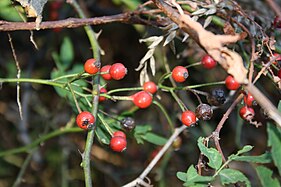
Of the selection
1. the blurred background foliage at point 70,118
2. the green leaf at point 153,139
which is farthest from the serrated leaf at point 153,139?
the blurred background foliage at point 70,118

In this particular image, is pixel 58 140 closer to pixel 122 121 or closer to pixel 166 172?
pixel 166 172

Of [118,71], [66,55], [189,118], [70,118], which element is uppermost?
[118,71]

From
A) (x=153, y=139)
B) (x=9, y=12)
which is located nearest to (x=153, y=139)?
(x=153, y=139)

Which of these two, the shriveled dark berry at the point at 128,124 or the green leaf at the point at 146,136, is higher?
the shriveled dark berry at the point at 128,124

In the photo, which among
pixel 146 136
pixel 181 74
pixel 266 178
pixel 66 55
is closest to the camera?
pixel 181 74

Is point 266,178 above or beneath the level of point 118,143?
beneath

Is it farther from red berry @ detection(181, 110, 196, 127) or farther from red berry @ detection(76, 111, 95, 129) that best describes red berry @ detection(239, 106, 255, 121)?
red berry @ detection(76, 111, 95, 129)

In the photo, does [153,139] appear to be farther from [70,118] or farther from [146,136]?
[70,118]

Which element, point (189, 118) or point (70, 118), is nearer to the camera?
point (189, 118)

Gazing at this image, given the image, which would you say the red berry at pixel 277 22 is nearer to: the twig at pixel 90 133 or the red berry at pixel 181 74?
the red berry at pixel 181 74

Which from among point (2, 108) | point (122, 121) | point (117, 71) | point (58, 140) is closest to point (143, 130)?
point (122, 121)
